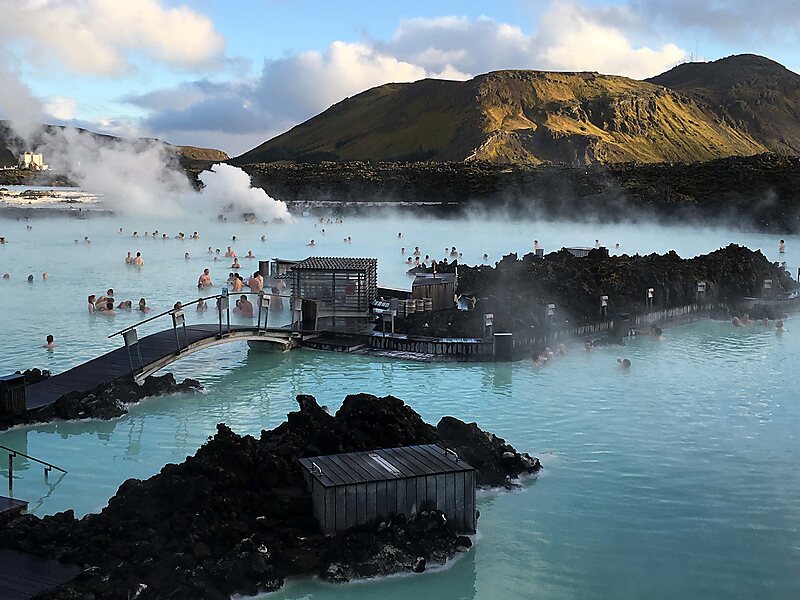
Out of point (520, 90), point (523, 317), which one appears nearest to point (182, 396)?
point (523, 317)

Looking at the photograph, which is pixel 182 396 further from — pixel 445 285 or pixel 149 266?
pixel 149 266

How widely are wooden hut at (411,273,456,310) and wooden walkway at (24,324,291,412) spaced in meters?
4.34

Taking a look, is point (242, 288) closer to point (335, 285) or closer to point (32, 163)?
point (335, 285)

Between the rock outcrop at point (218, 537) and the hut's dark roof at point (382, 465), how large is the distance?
0.33 m

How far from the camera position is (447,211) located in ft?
205

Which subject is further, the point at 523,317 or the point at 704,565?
the point at 523,317

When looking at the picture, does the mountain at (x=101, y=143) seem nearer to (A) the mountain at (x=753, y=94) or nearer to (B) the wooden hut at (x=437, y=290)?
(B) the wooden hut at (x=437, y=290)

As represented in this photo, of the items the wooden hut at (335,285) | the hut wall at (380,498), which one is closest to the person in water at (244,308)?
the wooden hut at (335,285)

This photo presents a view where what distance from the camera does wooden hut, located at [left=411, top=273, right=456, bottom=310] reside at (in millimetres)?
20516

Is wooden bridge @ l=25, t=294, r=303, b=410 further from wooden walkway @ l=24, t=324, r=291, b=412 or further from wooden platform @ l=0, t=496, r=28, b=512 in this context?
wooden platform @ l=0, t=496, r=28, b=512

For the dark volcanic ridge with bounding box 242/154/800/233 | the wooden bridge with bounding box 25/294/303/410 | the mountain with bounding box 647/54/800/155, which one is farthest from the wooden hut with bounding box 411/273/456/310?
the mountain with bounding box 647/54/800/155

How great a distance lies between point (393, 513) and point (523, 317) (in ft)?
38.8

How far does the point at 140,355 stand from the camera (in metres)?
15.3

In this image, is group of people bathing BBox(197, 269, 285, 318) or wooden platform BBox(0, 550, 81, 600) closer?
wooden platform BBox(0, 550, 81, 600)
